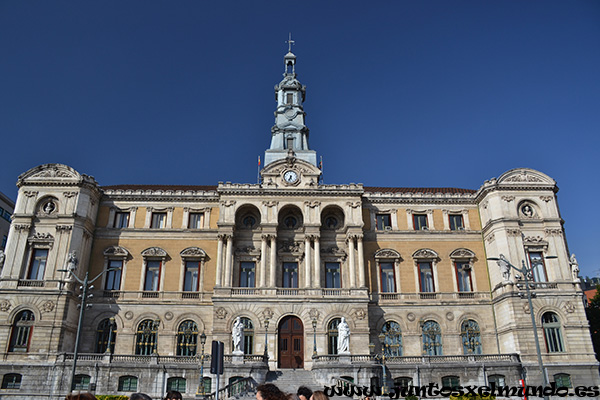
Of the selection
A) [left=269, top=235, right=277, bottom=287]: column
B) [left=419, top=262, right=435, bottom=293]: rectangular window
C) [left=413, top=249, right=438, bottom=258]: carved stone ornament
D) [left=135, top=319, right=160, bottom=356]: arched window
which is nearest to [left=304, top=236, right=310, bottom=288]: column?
[left=269, top=235, right=277, bottom=287]: column

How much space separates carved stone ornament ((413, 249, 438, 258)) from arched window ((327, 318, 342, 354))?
931 cm

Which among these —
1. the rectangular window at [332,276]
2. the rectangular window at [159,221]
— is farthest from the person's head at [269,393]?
the rectangular window at [159,221]

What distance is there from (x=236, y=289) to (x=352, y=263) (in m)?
9.84

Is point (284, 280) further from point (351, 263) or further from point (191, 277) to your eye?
point (191, 277)

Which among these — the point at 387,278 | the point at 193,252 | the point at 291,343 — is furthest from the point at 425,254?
the point at 193,252

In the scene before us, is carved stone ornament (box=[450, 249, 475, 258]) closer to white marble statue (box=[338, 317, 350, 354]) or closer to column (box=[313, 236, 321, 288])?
column (box=[313, 236, 321, 288])

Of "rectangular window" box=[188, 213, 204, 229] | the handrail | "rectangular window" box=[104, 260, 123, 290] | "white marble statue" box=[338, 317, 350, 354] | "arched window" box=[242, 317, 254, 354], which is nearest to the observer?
the handrail

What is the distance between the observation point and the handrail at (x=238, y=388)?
29948mm

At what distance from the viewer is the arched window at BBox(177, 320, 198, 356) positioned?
4038 cm

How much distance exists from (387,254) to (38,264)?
94.2 feet

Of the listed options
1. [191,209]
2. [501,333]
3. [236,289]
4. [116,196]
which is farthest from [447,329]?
[116,196]

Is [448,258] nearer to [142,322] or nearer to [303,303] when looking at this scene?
[303,303]

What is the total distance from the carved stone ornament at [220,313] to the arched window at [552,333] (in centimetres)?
2469

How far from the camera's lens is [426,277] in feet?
143
